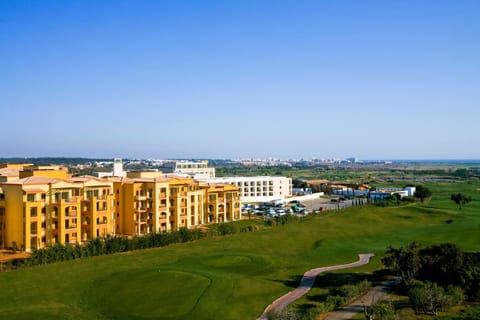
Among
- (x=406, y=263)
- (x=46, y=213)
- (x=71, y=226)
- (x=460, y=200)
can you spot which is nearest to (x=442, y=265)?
(x=406, y=263)

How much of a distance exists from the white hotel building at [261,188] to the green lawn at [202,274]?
114ft

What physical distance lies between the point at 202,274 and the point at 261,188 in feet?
201

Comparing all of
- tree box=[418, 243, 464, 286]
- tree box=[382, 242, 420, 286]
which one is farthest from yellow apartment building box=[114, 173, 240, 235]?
tree box=[418, 243, 464, 286]

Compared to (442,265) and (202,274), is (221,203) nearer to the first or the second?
(202,274)

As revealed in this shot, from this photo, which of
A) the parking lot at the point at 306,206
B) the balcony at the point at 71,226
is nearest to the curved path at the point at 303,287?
the balcony at the point at 71,226

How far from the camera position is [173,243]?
4772cm

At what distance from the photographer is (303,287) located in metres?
31.2

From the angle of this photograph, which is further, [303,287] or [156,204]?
[156,204]

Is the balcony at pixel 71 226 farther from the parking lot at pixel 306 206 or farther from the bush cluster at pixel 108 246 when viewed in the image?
the parking lot at pixel 306 206

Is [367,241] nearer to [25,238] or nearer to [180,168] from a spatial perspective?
[25,238]

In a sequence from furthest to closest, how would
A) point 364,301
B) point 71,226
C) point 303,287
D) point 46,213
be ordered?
point 71,226 < point 46,213 < point 303,287 < point 364,301

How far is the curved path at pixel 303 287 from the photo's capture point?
88.7 ft

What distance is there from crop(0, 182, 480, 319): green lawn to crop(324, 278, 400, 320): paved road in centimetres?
408

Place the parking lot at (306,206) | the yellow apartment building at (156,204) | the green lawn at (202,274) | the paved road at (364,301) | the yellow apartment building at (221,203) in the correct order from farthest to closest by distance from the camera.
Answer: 1. the parking lot at (306,206)
2. the yellow apartment building at (221,203)
3. the yellow apartment building at (156,204)
4. the green lawn at (202,274)
5. the paved road at (364,301)
